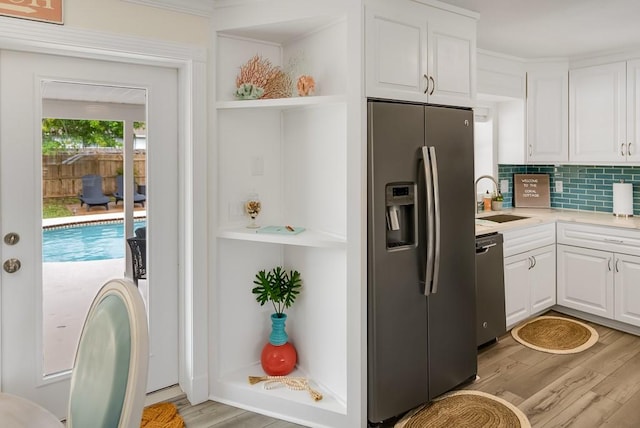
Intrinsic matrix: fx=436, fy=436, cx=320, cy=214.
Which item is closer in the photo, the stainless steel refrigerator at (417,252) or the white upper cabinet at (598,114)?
the stainless steel refrigerator at (417,252)

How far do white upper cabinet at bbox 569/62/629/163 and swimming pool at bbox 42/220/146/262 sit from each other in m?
3.77

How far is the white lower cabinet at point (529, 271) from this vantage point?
11.4 ft

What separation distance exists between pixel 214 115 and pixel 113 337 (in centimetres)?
171

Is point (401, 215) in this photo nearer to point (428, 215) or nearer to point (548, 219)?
point (428, 215)

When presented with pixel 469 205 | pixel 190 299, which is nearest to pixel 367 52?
pixel 469 205

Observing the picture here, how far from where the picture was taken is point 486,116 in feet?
13.9

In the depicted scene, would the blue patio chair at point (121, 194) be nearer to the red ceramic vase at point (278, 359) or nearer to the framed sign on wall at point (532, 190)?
the red ceramic vase at point (278, 359)

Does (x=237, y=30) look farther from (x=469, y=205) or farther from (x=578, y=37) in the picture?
(x=578, y=37)

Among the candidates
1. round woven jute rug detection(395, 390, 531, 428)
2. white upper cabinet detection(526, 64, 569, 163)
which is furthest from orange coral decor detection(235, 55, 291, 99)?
white upper cabinet detection(526, 64, 569, 163)

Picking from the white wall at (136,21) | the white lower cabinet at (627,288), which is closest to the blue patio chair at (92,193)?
the white wall at (136,21)

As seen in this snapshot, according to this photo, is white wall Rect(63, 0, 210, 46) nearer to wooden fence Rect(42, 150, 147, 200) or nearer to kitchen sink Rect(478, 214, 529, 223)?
wooden fence Rect(42, 150, 147, 200)

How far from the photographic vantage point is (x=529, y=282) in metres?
3.68

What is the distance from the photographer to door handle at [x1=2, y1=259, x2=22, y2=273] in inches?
86.0

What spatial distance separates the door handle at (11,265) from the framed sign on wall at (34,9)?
117 centimetres
